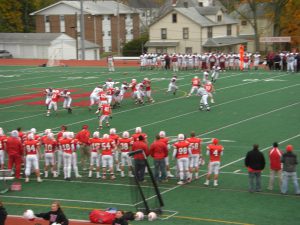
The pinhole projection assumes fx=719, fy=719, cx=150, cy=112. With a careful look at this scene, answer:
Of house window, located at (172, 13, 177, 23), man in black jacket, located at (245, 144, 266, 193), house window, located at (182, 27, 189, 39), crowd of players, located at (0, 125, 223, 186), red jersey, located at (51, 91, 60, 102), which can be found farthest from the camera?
house window, located at (172, 13, 177, 23)

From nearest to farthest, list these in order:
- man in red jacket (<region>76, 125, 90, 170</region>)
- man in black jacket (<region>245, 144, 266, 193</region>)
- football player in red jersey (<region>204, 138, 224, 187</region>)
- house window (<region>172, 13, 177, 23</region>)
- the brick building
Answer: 1. man in black jacket (<region>245, 144, 266, 193</region>)
2. football player in red jersey (<region>204, 138, 224, 187</region>)
3. man in red jacket (<region>76, 125, 90, 170</region>)
4. house window (<region>172, 13, 177, 23</region>)
5. the brick building

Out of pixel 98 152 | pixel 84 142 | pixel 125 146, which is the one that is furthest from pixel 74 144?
pixel 125 146

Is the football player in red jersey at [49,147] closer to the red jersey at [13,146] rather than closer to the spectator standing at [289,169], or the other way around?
the red jersey at [13,146]

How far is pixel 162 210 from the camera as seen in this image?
16828 mm

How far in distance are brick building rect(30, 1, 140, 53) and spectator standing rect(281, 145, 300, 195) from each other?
6531cm

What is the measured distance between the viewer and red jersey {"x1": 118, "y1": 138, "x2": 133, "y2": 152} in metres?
20.1

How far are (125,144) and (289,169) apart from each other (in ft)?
15.8

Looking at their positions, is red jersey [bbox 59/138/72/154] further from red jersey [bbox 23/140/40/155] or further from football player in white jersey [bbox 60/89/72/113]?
football player in white jersey [bbox 60/89/72/113]

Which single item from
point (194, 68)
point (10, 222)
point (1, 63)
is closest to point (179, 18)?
point (1, 63)

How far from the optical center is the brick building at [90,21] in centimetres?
8388

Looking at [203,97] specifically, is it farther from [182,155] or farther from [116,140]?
[182,155]

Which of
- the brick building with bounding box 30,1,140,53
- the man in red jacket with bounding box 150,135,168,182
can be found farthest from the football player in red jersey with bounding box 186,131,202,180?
the brick building with bounding box 30,1,140,53

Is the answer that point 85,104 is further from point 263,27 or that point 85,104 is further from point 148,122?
point 263,27

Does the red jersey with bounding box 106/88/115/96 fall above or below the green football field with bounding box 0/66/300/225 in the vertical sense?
above
